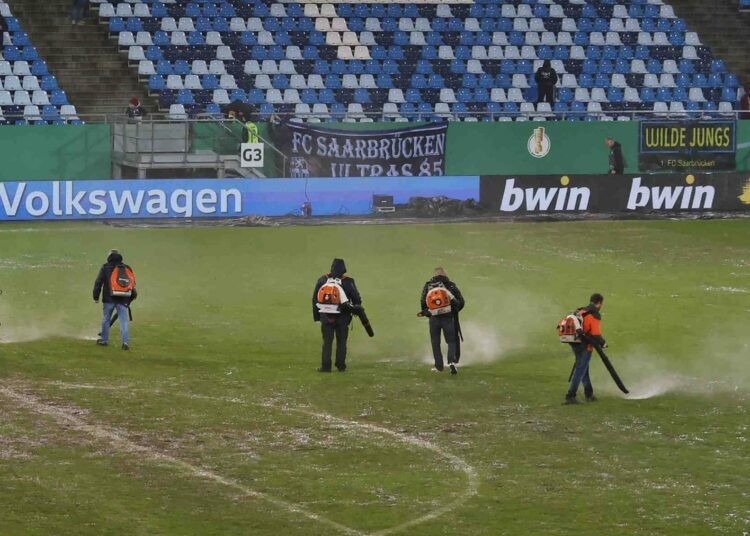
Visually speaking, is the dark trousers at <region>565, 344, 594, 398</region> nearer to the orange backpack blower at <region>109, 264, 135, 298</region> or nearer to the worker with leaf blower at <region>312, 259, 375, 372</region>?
the worker with leaf blower at <region>312, 259, 375, 372</region>

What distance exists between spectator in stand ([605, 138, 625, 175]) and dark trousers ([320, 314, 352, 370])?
23.4m

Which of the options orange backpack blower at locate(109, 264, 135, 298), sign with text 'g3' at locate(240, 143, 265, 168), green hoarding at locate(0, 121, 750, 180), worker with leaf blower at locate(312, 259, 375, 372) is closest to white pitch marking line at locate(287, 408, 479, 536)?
worker with leaf blower at locate(312, 259, 375, 372)

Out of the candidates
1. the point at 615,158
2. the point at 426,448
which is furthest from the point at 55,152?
the point at 426,448

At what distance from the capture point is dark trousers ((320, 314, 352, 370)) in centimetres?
2605

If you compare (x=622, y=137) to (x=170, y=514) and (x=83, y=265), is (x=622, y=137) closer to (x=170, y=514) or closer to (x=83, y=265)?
(x=83, y=265)

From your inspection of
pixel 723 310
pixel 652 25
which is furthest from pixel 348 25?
pixel 723 310

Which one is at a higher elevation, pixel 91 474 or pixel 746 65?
pixel 746 65

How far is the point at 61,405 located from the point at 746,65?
4141cm

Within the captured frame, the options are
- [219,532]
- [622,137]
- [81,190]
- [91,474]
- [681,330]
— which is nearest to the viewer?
[219,532]

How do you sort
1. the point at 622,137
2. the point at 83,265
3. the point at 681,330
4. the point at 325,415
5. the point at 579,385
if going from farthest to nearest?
the point at 622,137 < the point at 83,265 < the point at 681,330 < the point at 579,385 < the point at 325,415

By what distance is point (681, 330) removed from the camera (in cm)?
3159

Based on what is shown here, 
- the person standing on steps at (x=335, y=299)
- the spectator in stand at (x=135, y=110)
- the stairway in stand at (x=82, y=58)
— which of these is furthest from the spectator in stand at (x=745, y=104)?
the person standing on steps at (x=335, y=299)

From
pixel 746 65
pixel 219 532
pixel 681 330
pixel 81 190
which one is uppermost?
pixel 746 65

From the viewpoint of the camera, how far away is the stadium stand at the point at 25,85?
1932 inches
